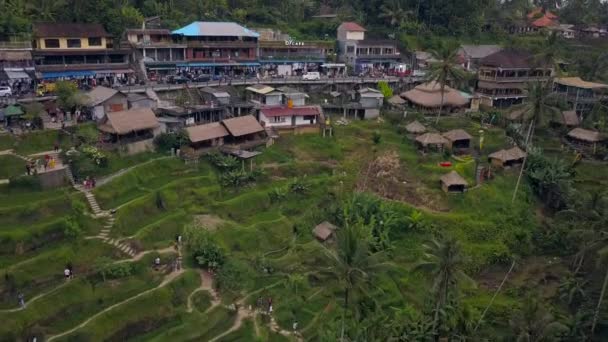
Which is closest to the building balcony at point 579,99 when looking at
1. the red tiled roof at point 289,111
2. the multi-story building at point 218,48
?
the red tiled roof at point 289,111

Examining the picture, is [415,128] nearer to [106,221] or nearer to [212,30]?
[212,30]

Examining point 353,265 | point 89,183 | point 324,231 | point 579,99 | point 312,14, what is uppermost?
point 312,14

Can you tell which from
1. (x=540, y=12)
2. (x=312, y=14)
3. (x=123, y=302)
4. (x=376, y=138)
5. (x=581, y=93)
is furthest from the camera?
(x=540, y=12)

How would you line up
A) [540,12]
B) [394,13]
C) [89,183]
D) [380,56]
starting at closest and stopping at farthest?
[89,183] < [380,56] < [394,13] < [540,12]

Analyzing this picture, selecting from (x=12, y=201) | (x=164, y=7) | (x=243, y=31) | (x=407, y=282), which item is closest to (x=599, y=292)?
(x=407, y=282)

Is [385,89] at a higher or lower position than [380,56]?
lower

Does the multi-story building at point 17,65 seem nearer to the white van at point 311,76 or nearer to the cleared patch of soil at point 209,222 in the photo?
the cleared patch of soil at point 209,222

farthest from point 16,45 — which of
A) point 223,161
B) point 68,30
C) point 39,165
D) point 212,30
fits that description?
point 223,161
